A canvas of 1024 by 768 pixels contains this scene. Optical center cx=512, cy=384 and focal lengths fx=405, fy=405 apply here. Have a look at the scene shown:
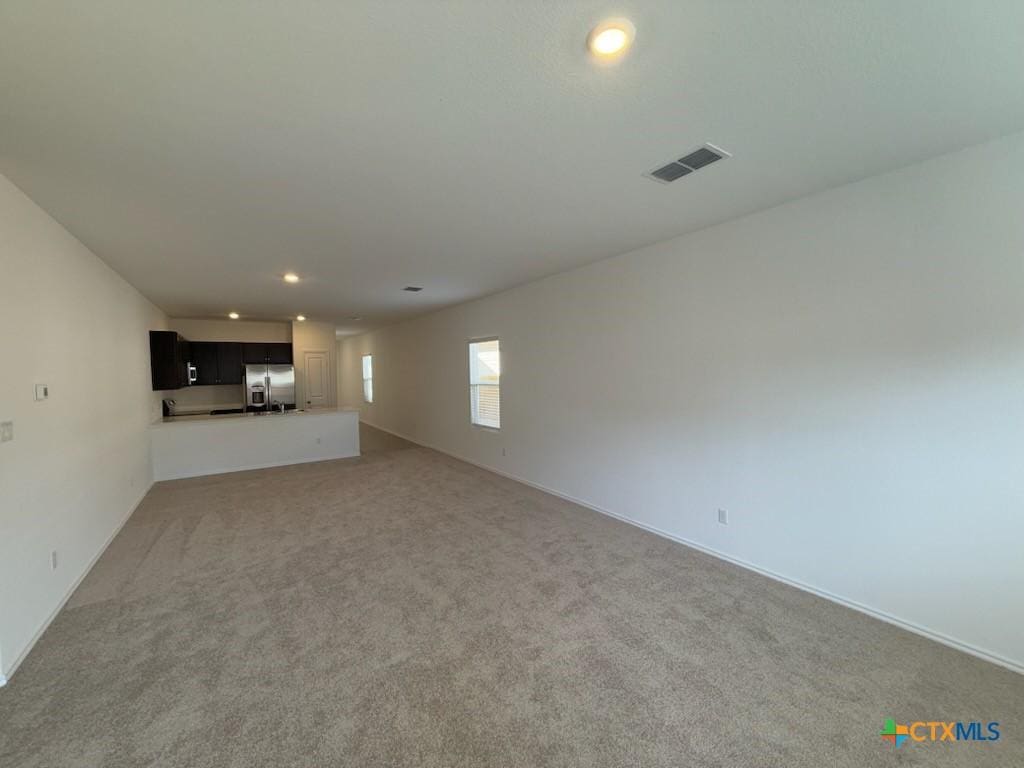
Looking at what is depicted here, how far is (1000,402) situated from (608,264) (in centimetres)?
285

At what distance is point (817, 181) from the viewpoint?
8.08ft

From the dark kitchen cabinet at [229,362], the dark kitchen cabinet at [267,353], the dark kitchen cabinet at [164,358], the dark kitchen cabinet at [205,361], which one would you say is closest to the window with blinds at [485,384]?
the dark kitchen cabinet at [267,353]

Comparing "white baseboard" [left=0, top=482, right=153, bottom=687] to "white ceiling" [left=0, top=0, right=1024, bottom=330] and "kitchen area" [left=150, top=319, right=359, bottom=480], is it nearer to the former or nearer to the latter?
"kitchen area" [left=150, top=319, right=359, bottom=480]

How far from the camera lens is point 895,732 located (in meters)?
1.69

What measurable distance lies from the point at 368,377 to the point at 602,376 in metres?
8.39

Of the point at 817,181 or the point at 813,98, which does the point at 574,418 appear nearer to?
the point at 817,181

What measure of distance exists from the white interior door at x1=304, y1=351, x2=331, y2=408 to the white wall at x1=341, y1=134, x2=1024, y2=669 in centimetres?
636

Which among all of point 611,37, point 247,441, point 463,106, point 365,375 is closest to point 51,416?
point 463,106

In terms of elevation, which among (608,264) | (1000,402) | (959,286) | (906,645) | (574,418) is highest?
(608,264)

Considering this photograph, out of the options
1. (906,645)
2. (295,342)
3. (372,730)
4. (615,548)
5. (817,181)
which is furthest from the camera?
(295,342)

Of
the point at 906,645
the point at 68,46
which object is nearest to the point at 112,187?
the point at 68,46

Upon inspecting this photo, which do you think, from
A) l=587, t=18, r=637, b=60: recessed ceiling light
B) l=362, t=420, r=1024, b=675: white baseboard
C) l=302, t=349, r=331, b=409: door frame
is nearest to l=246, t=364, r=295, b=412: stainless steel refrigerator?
l=302, t=349, r=331, b=409: door frame

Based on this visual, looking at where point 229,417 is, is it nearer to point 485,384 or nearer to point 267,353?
point 267,353

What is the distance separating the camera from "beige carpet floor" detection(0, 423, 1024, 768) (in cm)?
162
